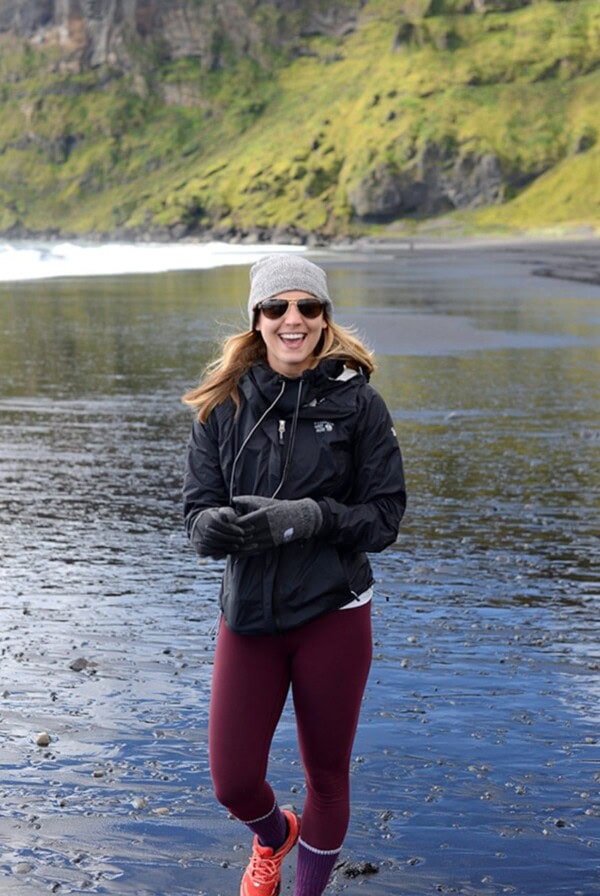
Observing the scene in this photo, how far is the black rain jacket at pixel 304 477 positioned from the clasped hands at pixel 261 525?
75 millimetres

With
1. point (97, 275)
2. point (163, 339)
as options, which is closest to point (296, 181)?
point (97, 275)

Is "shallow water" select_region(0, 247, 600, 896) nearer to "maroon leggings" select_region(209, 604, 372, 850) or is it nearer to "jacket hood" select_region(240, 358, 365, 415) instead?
"maroon leggings" select_region(209, 604, 372, 850)

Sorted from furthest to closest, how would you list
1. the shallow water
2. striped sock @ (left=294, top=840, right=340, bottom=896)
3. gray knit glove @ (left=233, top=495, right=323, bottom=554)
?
the shallow water
striped sock @ (left=294, top=840, right=340, bottom=896)
gray knit glove @ (left=233, top=495, right=323, bottom=554)

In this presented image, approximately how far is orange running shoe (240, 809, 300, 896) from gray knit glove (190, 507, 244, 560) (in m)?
1.22

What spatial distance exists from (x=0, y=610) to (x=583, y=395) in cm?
1308

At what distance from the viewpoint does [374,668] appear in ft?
23.7

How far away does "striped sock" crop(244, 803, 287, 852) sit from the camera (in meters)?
4.47

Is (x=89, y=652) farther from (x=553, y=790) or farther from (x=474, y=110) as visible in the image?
(x=474, y=110)

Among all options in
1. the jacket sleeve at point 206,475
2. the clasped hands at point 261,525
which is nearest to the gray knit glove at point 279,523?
the clasped hands at point 261,525

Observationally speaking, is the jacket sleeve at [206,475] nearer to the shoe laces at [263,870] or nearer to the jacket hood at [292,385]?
the jacket hood at [292,385]

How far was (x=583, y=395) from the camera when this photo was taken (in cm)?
1941

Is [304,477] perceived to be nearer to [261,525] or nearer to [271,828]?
[261,525]

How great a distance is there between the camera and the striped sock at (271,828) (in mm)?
4473

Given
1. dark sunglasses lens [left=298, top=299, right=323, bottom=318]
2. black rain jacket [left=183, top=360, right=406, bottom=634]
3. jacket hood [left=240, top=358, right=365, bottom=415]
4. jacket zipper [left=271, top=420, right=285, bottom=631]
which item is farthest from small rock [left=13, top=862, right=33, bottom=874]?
dark sunglasses lens [left=298, top=299, right=323, bottom=318]
